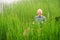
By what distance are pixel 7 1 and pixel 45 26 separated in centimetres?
163

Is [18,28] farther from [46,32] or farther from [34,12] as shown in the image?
[34,12]

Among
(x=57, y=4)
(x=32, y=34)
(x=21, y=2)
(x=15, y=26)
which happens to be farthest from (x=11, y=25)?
(x=57, y=4)

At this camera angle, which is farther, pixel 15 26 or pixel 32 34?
pixel 15 26

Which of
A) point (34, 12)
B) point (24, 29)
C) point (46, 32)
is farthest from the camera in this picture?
point (34, 12)

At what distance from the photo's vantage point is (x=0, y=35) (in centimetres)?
199

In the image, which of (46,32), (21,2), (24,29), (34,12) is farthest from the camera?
(21,2)

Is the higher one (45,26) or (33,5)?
(33,5)

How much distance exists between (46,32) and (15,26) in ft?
1.02

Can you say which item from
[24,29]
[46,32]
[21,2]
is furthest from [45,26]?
[21,2]

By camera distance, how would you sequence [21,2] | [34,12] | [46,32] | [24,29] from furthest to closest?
[21,2], [34,12], [24,29], [46,32]

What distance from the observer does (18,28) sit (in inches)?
76.1

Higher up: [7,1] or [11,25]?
[7,1]

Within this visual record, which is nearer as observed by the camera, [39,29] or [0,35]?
[39,29]

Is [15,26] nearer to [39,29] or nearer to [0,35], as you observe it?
[0,35]
